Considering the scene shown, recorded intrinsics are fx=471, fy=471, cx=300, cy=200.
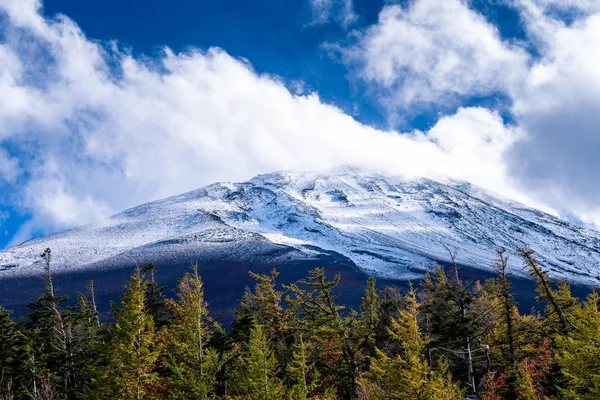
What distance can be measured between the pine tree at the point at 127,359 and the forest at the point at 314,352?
5 cm

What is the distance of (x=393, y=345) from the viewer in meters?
30.2

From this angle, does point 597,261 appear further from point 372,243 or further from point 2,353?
point 2,353

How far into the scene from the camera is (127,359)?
2220 centimetres

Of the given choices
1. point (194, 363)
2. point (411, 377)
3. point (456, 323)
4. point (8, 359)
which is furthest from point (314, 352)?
point (8, 359)

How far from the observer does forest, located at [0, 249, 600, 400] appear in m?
19.4

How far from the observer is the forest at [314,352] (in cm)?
1938

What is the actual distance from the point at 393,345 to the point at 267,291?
928cm

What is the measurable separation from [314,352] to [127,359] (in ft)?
33.0

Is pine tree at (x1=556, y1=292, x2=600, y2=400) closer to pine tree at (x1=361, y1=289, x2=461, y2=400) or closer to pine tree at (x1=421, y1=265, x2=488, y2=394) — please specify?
pine tree at (x1=361, y1=289, x2=461, y2=400)

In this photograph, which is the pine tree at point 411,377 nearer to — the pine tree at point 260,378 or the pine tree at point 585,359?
the pine tree at point 260,378

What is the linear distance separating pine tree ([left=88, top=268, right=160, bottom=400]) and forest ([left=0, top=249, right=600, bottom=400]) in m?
0.05

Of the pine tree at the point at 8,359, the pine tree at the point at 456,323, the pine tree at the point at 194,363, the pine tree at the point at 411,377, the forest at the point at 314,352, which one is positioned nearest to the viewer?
the pine tree at the point at 411,377

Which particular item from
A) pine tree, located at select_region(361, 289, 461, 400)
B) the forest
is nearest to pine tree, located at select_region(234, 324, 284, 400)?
the forest

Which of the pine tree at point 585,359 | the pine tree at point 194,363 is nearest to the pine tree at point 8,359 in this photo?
the pine tree at point 194,363
